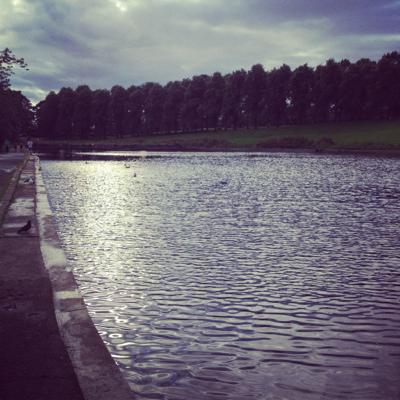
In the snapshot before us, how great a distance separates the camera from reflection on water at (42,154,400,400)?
7.36 meters

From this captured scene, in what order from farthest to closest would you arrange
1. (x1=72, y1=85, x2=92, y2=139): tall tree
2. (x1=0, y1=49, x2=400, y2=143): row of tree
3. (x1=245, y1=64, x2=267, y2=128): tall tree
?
(x1=72, y1=85, x2=92, y2=139): tall tree, (x1=245, y1=64, x2=267, y2=128): tall tree, (x1=0, y1=49, x2=400, y2=143): row of tree

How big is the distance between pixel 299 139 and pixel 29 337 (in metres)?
115

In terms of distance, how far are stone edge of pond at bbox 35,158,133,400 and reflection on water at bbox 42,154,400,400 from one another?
1.72 feet

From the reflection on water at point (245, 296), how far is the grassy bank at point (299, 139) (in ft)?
261

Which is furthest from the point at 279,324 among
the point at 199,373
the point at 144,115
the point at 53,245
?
the point at 144,115

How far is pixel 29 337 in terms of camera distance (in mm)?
7535

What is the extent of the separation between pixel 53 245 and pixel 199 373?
839 cm

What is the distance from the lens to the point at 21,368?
6.50 meters

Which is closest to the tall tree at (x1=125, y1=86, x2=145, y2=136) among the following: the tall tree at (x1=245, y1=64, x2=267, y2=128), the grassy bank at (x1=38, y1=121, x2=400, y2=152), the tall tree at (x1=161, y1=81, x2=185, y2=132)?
the tall tree at (x1=161, y1=81, x2=185, y2=132)

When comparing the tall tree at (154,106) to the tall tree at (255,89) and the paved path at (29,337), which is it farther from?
the paved path at (29,337)

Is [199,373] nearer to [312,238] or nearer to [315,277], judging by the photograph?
[315,277]

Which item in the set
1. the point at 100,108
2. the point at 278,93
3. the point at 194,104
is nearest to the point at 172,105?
the point at 194,104

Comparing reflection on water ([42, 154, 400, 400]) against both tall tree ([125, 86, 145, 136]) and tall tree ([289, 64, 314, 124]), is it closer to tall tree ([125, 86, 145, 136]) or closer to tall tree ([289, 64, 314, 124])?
tall tree ([289, 64, 314, 124])

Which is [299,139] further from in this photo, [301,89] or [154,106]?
[154,106]
